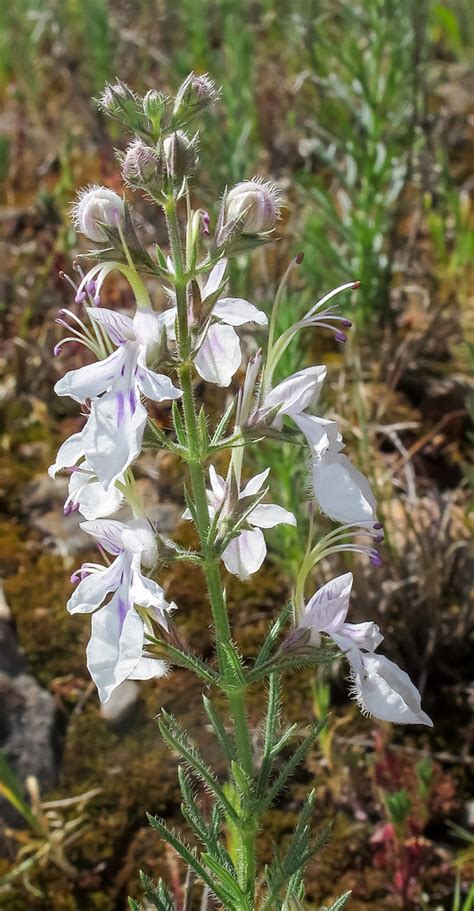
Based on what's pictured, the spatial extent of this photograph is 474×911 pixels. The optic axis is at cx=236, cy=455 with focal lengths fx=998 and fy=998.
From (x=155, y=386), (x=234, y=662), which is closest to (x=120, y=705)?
(x=234, y=662)

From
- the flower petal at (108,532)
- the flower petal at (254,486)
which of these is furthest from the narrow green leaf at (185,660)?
the flower petal at (254,486)

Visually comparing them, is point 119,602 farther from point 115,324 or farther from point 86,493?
point 115,324

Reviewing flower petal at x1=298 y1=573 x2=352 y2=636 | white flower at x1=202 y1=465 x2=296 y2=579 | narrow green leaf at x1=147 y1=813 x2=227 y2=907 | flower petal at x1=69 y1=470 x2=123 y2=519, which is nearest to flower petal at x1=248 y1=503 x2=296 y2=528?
white flower at x1=202 y1=465 x2=296 y2=579

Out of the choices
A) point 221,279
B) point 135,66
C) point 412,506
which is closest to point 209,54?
point 135,66

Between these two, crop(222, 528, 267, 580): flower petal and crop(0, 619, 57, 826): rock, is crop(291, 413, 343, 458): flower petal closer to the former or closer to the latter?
crop(222, 528, 267, 580): flower petal

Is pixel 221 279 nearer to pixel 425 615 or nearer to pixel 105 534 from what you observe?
pixel 105 534
